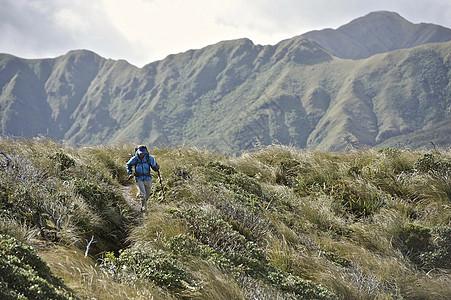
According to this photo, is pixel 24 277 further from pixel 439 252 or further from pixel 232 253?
pixel 439 252

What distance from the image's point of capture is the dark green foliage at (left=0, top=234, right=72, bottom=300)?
83.3 inches

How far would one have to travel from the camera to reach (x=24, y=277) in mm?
2219

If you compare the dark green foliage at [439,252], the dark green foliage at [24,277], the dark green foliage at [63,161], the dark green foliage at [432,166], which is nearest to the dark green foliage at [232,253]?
the dark green foliage at [24,277]

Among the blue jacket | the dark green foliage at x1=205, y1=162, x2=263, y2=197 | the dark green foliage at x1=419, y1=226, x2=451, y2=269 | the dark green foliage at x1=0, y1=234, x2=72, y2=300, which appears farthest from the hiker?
the dark green foliage at x1=419, y1=226, x2=451, y2=269

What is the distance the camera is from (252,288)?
10.6 feet

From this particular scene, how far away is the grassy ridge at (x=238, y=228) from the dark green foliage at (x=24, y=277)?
0.12 metres

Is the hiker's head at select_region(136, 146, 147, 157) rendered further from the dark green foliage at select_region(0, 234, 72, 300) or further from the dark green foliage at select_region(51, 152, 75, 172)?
the dark green foliage at select_region(0, 234, 72, 300)

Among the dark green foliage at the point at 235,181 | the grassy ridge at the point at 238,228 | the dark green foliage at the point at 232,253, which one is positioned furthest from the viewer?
the dark green foliage at the point at 235,181

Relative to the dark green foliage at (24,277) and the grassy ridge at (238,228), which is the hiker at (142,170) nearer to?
the grassy ridge at (238,228)

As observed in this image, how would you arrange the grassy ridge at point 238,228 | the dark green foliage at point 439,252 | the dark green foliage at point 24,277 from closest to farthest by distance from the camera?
the dark green foliage at point 24,277 → the grassy ridge at point 238,228 → the dark green foliage at point 439,252

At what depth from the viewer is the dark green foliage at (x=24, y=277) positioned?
2.12 meters

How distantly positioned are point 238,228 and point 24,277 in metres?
3.09

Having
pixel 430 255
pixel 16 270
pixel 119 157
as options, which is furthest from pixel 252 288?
pixel 119 157

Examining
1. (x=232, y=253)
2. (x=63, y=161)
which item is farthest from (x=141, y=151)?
(x=232, y=253)
